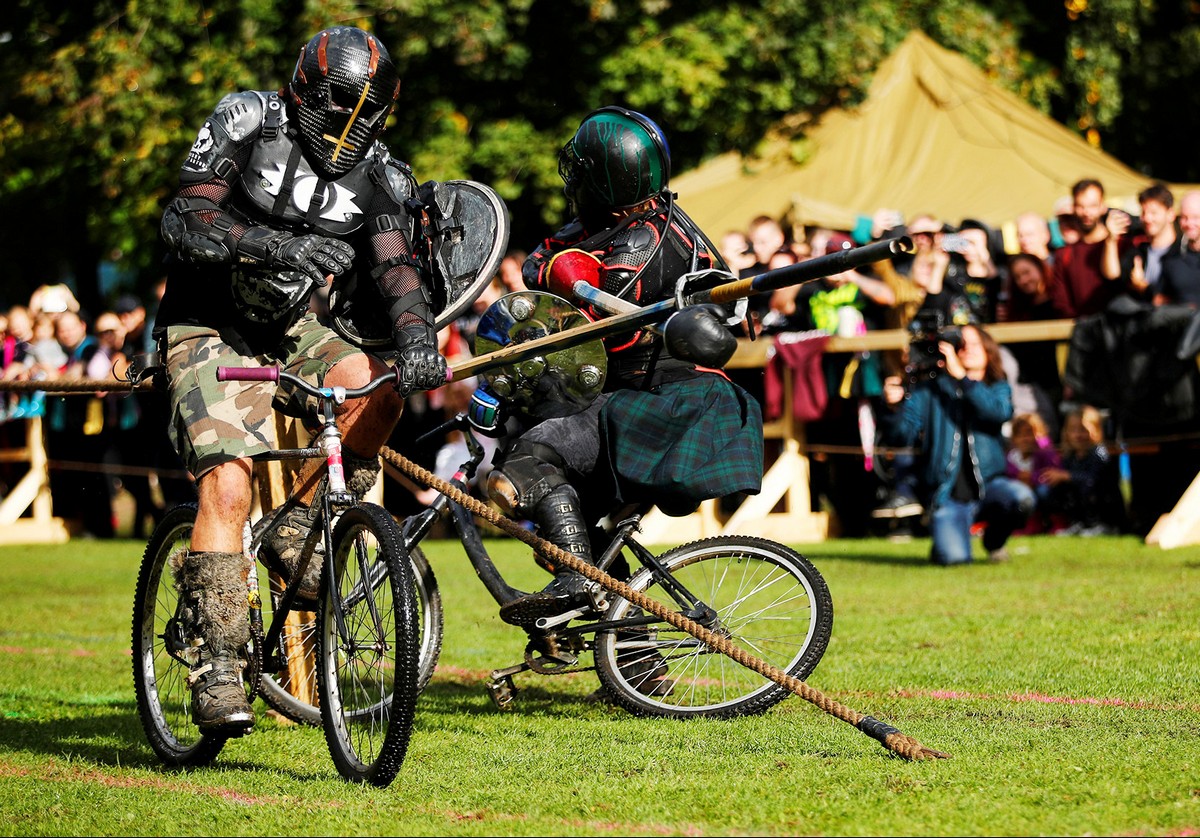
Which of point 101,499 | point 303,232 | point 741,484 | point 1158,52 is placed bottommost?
point 101,499

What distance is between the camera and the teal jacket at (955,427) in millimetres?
11117

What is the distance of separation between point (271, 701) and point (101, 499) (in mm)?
Answer: 11426

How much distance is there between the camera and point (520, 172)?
1939 cm

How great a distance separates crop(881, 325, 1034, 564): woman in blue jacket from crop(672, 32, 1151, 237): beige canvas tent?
A: 428 cm

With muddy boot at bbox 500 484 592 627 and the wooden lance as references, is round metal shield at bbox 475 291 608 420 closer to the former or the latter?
the wooden lance

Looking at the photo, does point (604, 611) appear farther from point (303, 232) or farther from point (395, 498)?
point (395, 498)

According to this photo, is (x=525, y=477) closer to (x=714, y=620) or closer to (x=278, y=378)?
(x=714, y=620)

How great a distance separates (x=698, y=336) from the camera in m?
4.90

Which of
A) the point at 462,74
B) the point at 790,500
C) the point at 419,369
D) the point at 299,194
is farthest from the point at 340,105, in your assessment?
the point at 462,74

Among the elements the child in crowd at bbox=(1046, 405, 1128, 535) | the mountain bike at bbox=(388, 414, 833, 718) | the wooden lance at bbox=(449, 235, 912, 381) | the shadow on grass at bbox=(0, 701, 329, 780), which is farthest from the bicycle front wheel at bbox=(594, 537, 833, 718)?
the child in crowd at bbox=(1046, 405, 1128, 535)

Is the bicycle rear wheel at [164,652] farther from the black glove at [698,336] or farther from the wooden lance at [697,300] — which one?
the black glove at [698,336]

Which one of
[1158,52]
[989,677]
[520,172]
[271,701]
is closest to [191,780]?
[271,701]

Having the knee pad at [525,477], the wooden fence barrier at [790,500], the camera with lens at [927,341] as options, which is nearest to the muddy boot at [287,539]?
the knee pad at [525,477]

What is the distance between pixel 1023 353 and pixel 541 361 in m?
7.68
